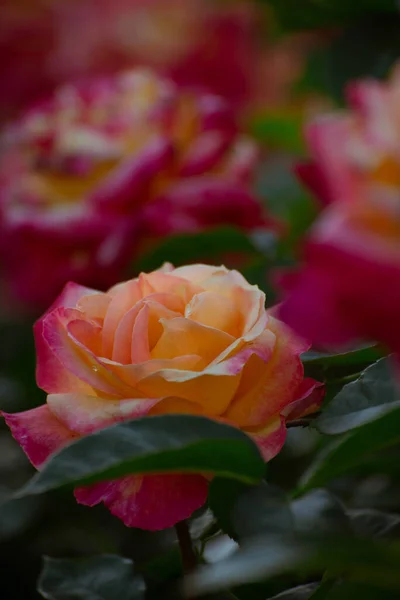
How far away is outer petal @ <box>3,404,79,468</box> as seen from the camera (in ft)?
0.82

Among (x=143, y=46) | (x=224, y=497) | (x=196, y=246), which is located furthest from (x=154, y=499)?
(x=143, y=46)

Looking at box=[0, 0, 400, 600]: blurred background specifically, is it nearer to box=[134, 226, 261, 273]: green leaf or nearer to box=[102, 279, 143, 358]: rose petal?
box=[134, 226, 261, 273]: green leaf

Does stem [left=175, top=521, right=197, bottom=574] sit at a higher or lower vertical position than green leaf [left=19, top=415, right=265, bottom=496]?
lower

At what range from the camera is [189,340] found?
258mm

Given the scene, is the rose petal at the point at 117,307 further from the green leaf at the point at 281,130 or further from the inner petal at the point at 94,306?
the green leaf at the point at 281,130

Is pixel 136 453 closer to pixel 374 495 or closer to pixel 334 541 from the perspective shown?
pixel 334 541

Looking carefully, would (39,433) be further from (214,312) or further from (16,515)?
(16,515)

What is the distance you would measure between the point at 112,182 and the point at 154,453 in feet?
1.15

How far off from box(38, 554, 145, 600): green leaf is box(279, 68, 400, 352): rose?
0.12 metres

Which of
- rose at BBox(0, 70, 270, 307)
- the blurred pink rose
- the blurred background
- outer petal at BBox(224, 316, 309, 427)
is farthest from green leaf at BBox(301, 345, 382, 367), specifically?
the blurred pink rose

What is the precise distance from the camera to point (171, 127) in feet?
1.91

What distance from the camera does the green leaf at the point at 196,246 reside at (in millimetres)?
490

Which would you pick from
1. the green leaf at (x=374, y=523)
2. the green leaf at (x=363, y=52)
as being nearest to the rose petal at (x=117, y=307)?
the green leaf at (x=374, y=523)

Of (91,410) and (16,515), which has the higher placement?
(91,410)
